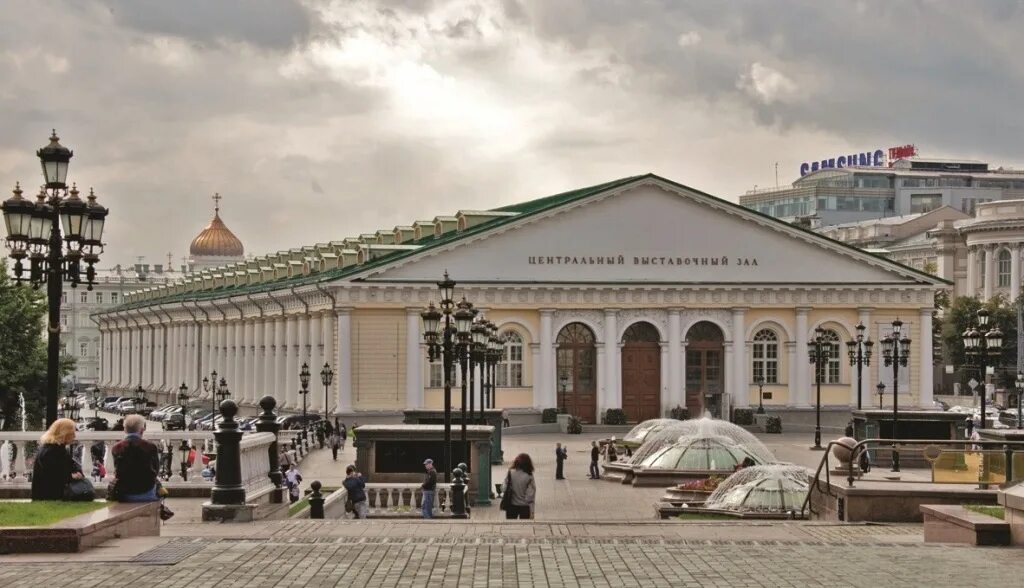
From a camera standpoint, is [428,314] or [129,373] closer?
[428,314]

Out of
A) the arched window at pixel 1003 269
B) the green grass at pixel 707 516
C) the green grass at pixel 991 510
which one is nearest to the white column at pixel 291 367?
the green grass at pixel 707 516

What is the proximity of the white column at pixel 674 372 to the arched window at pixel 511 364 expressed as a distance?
691 centimetres

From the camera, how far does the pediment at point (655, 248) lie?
85.9 m

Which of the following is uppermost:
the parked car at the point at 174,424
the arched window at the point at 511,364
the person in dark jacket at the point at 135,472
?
the arched window at the point at 511,364

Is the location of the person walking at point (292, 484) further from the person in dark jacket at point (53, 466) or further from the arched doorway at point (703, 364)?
the arched doorway at point (703, 364)

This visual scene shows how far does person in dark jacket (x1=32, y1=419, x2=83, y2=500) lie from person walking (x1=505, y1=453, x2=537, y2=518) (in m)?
9.12

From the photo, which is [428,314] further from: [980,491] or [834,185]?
[834,185]

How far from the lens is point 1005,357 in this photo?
131 meters

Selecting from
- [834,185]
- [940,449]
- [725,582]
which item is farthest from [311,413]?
[834,185]

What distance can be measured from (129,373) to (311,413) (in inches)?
2370

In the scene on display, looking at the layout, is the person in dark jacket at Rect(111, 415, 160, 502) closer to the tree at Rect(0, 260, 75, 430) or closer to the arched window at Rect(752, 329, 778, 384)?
the tree at Rect(0, 260, 75, 430)

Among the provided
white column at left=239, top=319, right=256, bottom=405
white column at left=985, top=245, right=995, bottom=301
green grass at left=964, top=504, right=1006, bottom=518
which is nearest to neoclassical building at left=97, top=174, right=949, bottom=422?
white column at left=239, top=319, right=256, bottom=405

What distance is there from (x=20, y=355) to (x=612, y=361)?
27.4 meters

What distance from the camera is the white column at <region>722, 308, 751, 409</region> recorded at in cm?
8788
